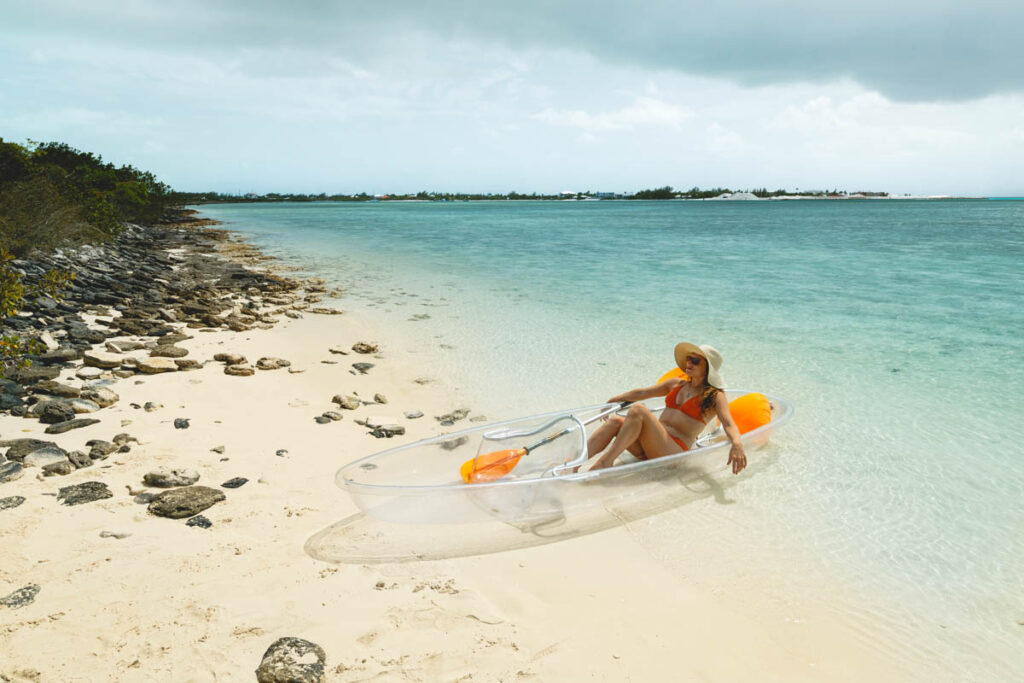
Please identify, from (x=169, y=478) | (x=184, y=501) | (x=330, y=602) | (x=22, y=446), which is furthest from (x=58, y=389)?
(x=330, y=602)

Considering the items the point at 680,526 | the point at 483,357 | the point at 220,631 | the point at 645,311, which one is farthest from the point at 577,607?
the point at 645,311

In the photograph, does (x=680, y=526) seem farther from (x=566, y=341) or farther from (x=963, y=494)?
(x=566, y=341)

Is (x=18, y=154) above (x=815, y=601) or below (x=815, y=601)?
above

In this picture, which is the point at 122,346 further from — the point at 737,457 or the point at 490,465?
the point at 737,457

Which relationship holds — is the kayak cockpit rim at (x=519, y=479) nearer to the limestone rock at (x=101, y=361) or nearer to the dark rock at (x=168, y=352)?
the limestone rock at (x=101, y=361)

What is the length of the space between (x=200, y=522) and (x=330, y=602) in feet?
4.25

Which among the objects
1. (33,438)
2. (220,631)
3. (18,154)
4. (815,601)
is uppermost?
(18,154)

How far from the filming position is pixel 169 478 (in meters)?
4.23

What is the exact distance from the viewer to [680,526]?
13.9 ft

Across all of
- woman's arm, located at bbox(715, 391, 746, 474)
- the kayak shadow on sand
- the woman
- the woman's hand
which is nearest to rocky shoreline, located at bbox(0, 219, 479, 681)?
the kayak shadow on sand

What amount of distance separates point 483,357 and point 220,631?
6.16 metres

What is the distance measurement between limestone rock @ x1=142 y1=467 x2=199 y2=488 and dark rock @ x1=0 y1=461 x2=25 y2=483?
844mm

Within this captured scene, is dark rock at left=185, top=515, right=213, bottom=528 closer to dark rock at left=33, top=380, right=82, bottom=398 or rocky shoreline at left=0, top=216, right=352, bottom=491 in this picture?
rocky shoreline at left=0, top=216, right=352, bottom=491

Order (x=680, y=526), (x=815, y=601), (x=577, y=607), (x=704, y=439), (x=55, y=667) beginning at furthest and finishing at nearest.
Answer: (x=704, y=439) < (x=680, y=526) < (x=815, y=601) < (x=577, y=607) < (x=55, y=667)
